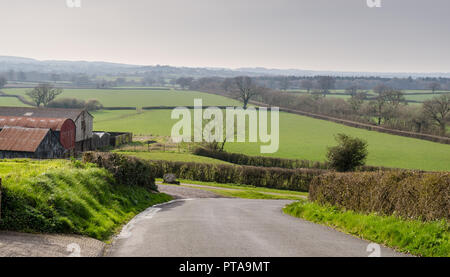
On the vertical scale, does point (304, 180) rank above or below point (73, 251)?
below

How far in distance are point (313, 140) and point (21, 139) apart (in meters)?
62.7

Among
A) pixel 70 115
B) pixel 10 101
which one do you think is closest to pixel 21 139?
pixel 70 115

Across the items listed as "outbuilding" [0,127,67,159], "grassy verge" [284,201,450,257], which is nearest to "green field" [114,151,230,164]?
"outbuilding" [0,127,67,159]

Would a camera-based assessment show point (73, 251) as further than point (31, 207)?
No

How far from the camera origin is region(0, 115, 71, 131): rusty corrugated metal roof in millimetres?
58844

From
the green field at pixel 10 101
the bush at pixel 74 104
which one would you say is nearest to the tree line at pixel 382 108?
the bush at pixel 74 104

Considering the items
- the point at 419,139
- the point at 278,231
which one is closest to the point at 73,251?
the point at 278,231

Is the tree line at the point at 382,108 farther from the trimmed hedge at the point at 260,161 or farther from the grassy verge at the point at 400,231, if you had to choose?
the grassy verge at the point at 400,231

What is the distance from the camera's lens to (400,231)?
13078mm

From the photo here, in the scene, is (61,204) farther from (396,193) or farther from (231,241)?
(396,193)

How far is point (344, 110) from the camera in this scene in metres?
137
